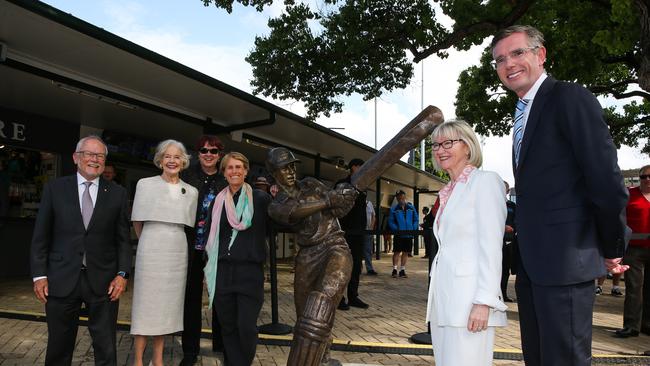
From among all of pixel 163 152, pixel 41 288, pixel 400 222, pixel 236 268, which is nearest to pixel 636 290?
pixel 236 268

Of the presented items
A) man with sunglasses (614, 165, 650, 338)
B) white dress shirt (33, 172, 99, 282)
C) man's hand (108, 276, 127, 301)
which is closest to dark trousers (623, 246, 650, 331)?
man with sunglasses (614, 165, 650, 338)

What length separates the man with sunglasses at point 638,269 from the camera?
5.82 meters

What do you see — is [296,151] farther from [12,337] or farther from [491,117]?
[12,337]

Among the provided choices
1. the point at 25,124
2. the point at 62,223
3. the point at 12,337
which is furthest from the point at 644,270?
the point at 25,124

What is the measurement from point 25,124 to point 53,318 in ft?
29.5

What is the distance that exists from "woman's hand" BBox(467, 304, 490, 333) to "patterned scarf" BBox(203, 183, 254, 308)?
197 cm

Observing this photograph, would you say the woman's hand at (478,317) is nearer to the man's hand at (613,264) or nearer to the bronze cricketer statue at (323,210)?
the man's hand at (613,264)

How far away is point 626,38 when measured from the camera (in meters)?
7.98

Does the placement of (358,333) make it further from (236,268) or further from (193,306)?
(236,268)

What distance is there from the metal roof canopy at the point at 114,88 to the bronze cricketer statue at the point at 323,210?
11.5 ft

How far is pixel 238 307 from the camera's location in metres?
3.68

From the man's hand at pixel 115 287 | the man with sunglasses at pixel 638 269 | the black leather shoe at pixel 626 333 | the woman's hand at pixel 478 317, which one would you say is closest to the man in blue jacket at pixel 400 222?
the man with sunglasses at pixel 638 269

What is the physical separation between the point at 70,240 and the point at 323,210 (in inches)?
69.3

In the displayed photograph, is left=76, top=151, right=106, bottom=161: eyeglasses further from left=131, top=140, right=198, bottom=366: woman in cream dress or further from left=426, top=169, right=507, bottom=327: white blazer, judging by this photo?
left=426, top=169, right=507, bottom=327: white blazer
